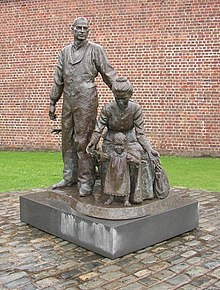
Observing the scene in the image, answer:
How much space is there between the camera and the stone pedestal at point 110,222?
4.40 m

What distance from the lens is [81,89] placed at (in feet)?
16.8

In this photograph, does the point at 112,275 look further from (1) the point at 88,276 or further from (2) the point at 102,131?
(2) the point at 102,131

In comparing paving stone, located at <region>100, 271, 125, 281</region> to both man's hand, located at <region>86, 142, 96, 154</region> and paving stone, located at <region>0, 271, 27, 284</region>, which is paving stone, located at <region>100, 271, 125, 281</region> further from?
man's hand, located at <region>86, 142, 96, 154</region>

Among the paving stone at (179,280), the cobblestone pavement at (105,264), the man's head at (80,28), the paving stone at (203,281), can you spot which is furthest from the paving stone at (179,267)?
the man's head at (80,28)

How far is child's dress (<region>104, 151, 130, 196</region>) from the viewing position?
4676 millimetres

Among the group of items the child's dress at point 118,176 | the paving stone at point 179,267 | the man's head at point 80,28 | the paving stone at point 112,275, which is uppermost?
the man's head at point 80,28

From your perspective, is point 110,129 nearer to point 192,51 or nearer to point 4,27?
point 192,51

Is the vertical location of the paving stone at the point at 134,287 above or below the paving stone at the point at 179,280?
below

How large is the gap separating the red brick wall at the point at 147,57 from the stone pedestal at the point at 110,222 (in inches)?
247

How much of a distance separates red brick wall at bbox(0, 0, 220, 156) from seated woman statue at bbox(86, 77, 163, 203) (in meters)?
6.41

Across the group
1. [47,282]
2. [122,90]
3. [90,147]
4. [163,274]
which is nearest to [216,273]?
[163,274]

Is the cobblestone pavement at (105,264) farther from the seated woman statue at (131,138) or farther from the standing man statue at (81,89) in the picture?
the standing man statue at (81,89)

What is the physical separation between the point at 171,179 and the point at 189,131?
9.65ft

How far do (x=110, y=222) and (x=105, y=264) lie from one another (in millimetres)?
407
